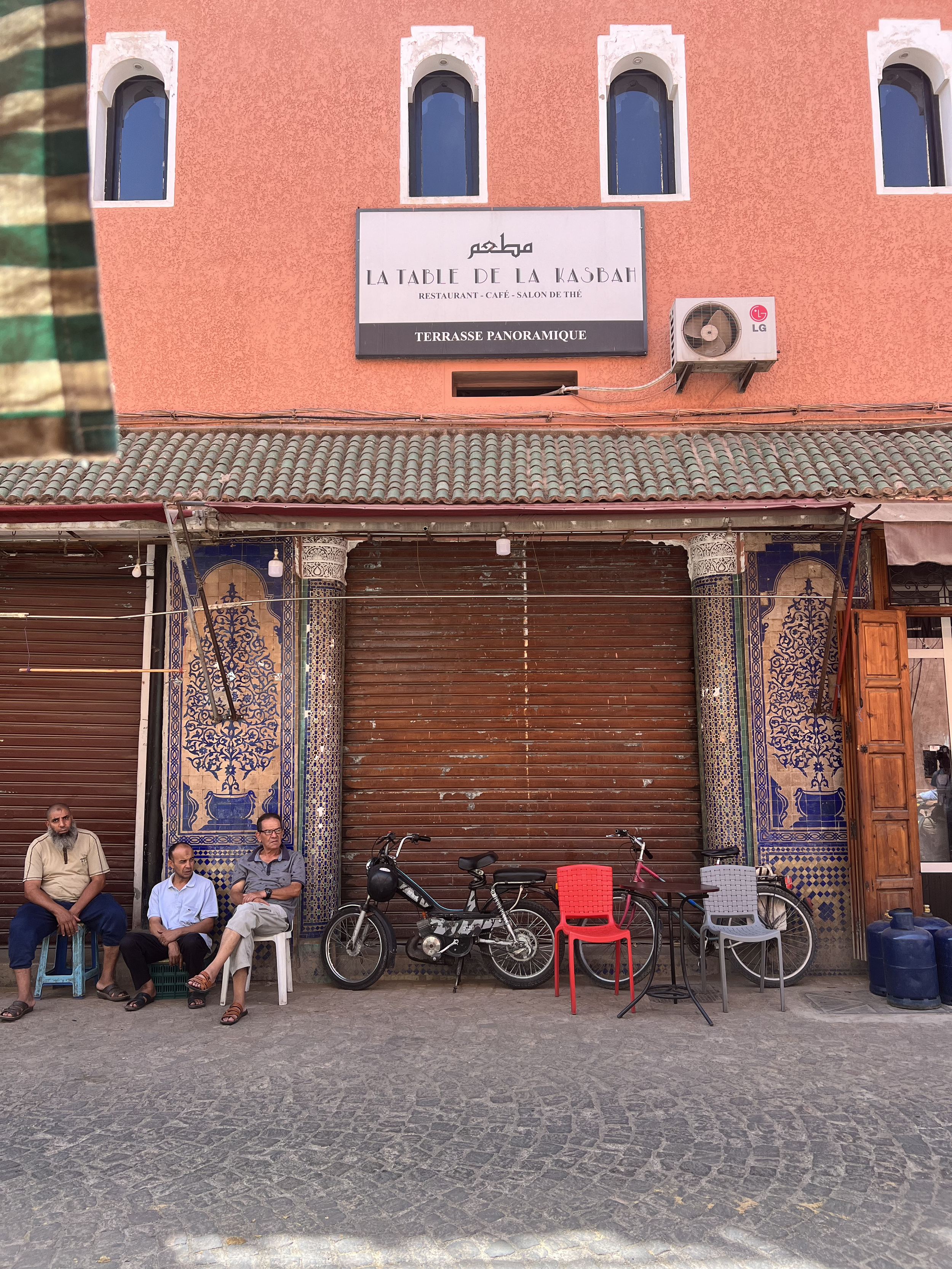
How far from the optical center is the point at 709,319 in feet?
28.5

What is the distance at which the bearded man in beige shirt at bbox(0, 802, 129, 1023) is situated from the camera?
7371 millimetres

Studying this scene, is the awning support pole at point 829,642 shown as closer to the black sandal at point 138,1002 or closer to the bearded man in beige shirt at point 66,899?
the black sandal at point 138,1002

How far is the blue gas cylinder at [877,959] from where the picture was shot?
7266 mm

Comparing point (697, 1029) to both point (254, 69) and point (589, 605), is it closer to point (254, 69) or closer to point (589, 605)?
point (589, 605)

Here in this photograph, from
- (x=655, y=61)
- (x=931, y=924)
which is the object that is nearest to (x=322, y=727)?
(x=931, y=924)

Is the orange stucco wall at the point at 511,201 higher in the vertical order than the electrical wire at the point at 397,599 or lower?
higher

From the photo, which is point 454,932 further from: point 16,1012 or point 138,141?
point 138,141

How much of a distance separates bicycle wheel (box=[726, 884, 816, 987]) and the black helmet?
282 centimetres

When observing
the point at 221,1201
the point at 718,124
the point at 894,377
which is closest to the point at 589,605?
the point at 894,377

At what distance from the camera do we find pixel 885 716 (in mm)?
7867

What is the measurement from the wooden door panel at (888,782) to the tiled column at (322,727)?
458 cm

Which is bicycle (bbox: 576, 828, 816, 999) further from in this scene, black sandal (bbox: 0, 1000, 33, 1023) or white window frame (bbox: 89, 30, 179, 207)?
white window frame (bbox: 89, 30, 179, 207)

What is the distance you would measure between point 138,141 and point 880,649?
8.80 metres

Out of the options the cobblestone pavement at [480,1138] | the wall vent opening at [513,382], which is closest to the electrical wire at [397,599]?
the wall vent opening at [513,382]
